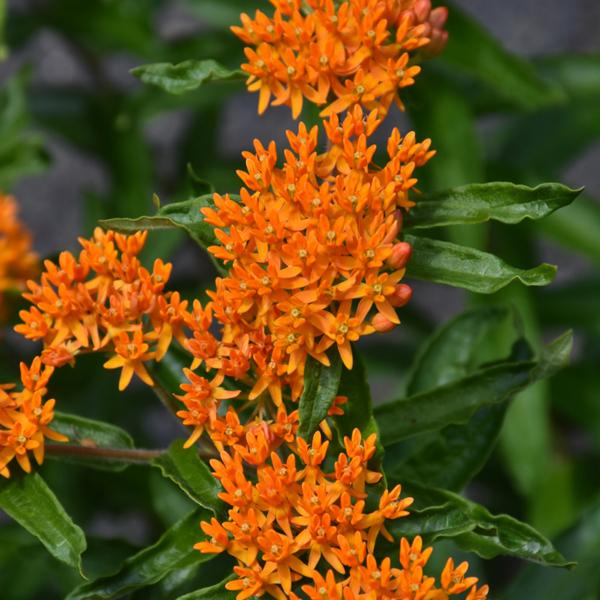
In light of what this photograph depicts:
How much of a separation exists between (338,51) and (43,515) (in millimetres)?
788

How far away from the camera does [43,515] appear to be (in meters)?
1.64

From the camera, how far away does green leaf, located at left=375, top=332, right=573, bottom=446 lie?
5.92 ft

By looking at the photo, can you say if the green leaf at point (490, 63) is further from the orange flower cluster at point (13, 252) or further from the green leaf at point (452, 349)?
the orange flower cluster at point (13, 252)

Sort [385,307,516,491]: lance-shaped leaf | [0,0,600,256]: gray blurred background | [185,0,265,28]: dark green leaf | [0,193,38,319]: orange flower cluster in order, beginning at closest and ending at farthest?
[385,307,516,491]: lance-shaped leaf, [0,193,38,319]: orange flower cluster, [185,0,265,28]: dark green leaf, [0,0,600,256]: gray blurred background

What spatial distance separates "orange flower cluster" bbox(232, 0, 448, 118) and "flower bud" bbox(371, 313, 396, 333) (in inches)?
12.4

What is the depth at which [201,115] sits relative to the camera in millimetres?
3578

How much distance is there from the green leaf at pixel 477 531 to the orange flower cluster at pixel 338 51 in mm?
587

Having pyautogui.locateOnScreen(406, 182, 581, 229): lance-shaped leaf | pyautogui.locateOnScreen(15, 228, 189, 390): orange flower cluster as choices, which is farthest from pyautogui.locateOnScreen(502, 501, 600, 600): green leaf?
pyautogui.locateOnScreen(15, 228, 189, 390): orange flower cluster

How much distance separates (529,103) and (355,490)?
55.6 inches

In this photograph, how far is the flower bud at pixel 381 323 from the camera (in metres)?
1.56

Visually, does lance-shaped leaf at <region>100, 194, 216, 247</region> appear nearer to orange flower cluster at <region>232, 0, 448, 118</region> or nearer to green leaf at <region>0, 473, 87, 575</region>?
orange flower cluster at <region>232, 0, 448, 118</region>

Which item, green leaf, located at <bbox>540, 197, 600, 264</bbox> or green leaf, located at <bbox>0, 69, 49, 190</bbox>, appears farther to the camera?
green leaf, located at <bbox>540, 197, 600, 264</bbox>

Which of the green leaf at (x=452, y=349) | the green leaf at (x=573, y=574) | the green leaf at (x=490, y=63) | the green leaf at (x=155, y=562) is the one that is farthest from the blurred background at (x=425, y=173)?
the green leaf at (x=155, y=562)

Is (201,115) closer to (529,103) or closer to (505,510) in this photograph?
(529,103)
